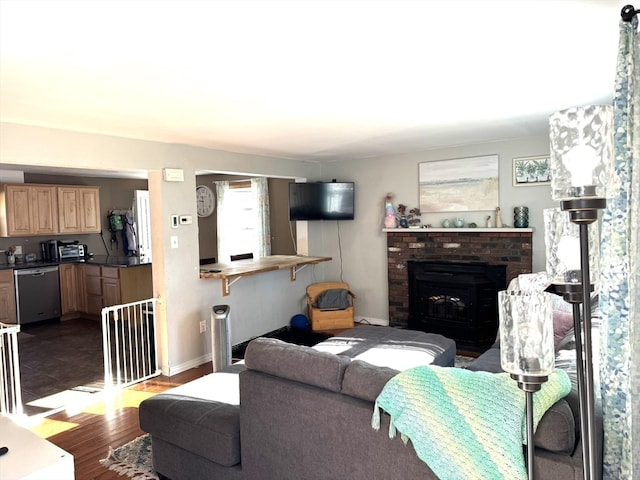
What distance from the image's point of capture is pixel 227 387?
288 cm

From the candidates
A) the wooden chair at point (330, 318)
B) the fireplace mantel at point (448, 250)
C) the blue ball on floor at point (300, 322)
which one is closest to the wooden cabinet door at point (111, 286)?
the blue ball on floor at point (300, 322)

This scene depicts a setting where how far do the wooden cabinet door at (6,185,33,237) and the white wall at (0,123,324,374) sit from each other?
2725 mm

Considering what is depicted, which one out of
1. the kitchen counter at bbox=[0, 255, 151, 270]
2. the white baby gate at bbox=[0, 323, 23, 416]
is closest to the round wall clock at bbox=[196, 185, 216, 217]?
the kitchen counter at bbox=[0, 255, 151, 270]

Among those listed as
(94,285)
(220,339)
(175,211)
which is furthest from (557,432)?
(94,285)

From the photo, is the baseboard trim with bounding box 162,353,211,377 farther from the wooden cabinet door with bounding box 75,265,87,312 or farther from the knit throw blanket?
the knit throw blanket

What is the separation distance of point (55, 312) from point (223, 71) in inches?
230

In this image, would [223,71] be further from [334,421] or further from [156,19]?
[334,421]

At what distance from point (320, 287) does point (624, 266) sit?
482cm

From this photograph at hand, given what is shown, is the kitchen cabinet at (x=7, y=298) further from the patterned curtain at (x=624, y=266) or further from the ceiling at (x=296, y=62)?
the patterned curtain at (x=624, y=266)

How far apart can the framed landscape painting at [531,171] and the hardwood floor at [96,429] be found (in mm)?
4238

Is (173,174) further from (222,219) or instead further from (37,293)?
(37,293)

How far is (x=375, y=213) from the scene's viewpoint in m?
6.09

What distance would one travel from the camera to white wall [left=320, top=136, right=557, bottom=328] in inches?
203

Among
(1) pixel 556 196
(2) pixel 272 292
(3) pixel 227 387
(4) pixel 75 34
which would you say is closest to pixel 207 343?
(2) pixel 272 292
